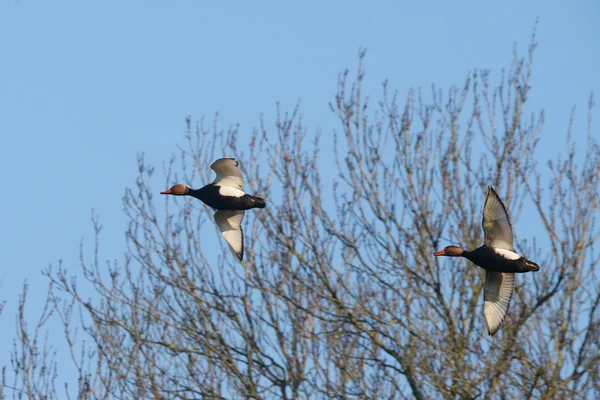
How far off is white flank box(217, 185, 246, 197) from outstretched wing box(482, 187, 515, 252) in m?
2.44

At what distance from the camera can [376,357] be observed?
560 inches

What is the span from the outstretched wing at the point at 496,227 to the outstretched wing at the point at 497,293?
45 cm

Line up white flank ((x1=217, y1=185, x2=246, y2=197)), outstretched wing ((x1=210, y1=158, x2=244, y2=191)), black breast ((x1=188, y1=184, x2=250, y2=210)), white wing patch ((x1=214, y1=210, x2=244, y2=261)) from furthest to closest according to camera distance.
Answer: white wing patch ((x1=214, y1=210, x2=244, y2=261))
outstretched wing ((x1=210, y1=158, x2=244, y2=191))
white flank ((x1=217, y1=185, x2=246, y2=197))
black breast ((x1=188, y1=184, x2=250, y2=210))

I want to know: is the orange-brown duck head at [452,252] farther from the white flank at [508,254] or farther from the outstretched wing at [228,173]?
the outstretched wing at [228,173]

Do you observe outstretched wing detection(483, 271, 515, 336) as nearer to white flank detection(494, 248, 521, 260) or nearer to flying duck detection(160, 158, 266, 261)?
white flank detection(494, 248, 521, 260)

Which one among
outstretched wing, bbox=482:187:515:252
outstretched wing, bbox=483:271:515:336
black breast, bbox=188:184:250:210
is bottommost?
outstretched wing, bbox=483:271:515:336

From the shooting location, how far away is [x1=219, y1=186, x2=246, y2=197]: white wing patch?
12.0m

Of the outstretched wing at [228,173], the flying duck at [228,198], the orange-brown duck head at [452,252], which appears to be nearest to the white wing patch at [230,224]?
the flying duck at [228,198]

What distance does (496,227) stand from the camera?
11484 mm

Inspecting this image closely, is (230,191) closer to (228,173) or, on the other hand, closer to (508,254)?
(228,173)

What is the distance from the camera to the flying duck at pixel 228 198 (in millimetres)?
11898

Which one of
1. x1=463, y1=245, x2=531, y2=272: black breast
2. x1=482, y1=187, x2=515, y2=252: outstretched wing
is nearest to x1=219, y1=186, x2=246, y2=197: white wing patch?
x1=463, y1=245, x2=531, y2=272: black breast

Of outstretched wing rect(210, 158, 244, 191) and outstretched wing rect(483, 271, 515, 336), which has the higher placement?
outstretched wing rect(210, 158, 244, 191)

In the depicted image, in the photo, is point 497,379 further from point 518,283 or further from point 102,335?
point 102,335
